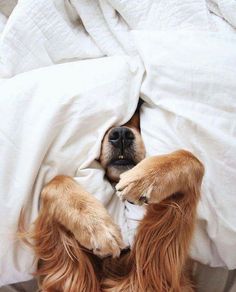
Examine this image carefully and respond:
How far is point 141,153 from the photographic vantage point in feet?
3.84

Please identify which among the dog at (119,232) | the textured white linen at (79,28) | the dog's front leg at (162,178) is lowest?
the dog at (119,232)

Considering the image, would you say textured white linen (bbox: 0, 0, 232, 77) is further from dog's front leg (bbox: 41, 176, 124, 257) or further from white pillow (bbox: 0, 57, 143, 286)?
dog's front leg (bbox: 41, 176, 124, 257)

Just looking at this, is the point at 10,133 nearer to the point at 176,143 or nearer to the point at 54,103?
the point at 54,103

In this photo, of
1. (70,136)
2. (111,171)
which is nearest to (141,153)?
(111,171)

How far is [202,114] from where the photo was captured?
3.58 ft

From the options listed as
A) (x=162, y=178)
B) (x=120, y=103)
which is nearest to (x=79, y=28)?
(x=120, y=103)

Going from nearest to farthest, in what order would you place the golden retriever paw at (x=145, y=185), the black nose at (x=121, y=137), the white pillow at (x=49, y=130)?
1. the golden retriever paw at (x=145, y=185)
2. the white pillow at (x=49, y=130)
3. the black nose at (x=121, y=137)

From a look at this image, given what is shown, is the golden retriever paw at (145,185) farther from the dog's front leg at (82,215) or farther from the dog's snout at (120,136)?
the dog's snout at (120,136)

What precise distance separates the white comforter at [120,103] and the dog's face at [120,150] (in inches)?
1.0

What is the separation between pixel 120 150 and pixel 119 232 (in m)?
0.28

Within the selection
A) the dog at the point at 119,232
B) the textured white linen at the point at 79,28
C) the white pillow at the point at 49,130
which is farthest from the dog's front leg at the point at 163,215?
the textured white linen at the point at 79,28

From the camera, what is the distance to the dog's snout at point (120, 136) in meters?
1.14

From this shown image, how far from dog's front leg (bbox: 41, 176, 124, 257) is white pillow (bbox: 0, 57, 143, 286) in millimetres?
49

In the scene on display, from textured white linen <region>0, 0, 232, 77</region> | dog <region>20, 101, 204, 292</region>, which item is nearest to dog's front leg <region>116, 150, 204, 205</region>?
dog <region>20, 101, 204, 292</region>
